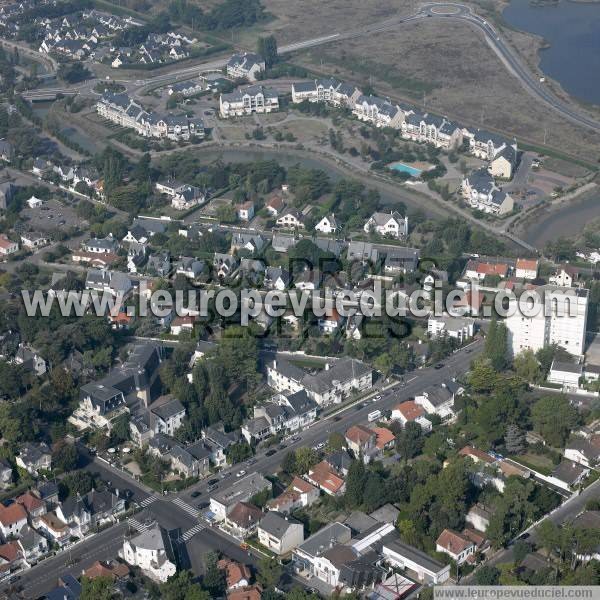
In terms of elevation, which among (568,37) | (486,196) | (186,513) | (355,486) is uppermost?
(568,37)

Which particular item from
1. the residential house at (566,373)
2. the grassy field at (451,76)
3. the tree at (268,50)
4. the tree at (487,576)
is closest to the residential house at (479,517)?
the tree at (487,576)

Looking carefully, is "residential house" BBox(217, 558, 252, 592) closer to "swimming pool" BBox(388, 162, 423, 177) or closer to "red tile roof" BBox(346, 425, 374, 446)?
"red tile roof" BBox(346, 425, 374, 446)

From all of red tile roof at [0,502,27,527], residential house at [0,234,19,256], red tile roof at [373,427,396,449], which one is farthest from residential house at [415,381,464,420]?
residential house at [0,234,19,256]

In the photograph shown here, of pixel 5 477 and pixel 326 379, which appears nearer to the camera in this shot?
pixel 5 477

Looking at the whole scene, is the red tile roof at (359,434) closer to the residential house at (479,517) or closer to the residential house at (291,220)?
the residential house at (479,517)

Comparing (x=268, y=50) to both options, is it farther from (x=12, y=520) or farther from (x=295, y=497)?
(x=12, y=520)

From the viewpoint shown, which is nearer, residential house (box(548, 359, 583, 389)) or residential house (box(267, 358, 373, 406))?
residential house (box(267, 358, 373, 406))

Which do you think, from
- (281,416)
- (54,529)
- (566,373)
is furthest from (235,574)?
(566,373)
